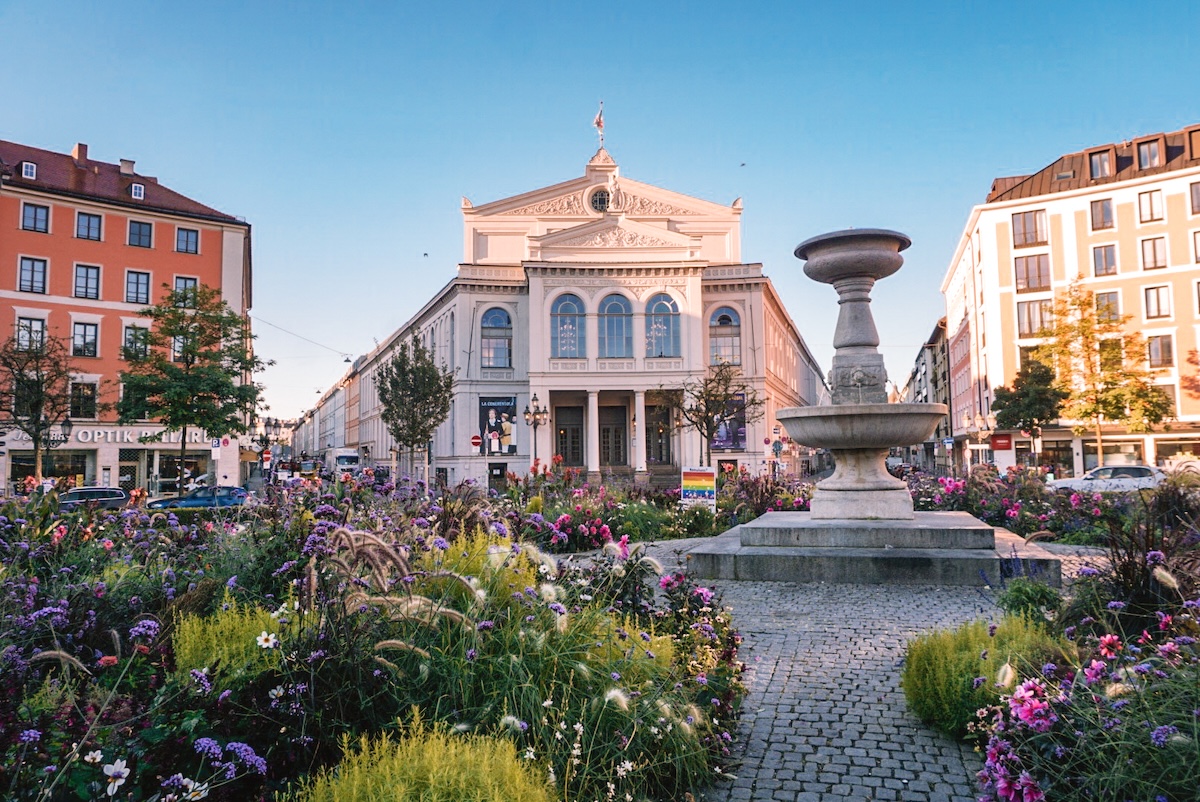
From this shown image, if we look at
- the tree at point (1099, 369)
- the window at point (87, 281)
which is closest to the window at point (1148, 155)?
the tree at point (1099, 369)

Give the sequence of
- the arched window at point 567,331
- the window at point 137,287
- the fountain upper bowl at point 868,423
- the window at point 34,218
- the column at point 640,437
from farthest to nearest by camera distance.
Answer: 1. the arched window at point 567,331
2. the column at point 640,437
3. the window at point 137,287
4. the window at point 34,218
5. the fountain upper bowl at point 868,423

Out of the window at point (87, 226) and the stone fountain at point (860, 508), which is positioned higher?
the window at point (87, 226)

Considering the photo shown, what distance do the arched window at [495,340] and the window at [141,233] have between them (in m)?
18.4

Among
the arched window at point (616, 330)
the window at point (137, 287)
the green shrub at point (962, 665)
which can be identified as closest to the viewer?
the green shrub at point (962, 665)

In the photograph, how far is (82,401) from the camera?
1398 inches

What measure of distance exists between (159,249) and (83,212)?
144 inches

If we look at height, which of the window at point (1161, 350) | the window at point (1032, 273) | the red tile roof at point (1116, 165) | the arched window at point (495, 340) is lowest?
the window at point (1161, 350)

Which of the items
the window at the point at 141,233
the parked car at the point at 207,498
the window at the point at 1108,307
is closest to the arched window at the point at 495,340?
the window at the point at 141,233

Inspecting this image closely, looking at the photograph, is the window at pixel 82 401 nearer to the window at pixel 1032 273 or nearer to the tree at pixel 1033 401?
the tree at pixel 1033 401

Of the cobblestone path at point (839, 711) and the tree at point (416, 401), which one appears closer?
the cobblestone path at point (839, 711)

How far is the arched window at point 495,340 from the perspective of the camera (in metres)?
45.5

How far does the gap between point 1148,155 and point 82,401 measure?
201 ft

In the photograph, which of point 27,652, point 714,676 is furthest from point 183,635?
point 714,676

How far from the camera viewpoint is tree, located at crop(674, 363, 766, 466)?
28.6m
